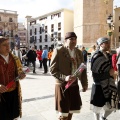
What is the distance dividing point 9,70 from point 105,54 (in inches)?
65.0

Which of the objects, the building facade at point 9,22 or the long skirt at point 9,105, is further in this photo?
the building facade at point 9,22

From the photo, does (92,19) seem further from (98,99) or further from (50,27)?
(98,99)

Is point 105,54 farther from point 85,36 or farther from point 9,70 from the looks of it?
point 85,36

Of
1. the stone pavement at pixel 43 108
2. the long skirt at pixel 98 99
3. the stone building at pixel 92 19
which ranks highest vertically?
the stone building at pixel 92 19

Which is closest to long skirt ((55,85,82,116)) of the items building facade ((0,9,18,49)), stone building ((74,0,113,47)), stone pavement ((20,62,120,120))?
stone pavement ((20,62,120,120))

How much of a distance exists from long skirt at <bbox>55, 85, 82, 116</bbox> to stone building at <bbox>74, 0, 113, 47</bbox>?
33.2 m

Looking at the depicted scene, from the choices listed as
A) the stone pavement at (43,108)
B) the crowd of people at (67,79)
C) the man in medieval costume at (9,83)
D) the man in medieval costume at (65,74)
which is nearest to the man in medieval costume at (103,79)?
the crowd of people at (67,79)

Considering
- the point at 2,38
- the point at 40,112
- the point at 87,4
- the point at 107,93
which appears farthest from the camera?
the point at 87,4

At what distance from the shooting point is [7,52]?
2990 millimetres

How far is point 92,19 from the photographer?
3588 centimetres

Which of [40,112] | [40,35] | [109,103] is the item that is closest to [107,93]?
[109,103]

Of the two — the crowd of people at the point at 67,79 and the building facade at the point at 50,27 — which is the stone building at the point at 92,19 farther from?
the crowd of people at the point at 67,79

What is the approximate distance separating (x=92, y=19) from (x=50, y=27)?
17746mm

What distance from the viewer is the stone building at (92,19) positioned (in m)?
35.5
